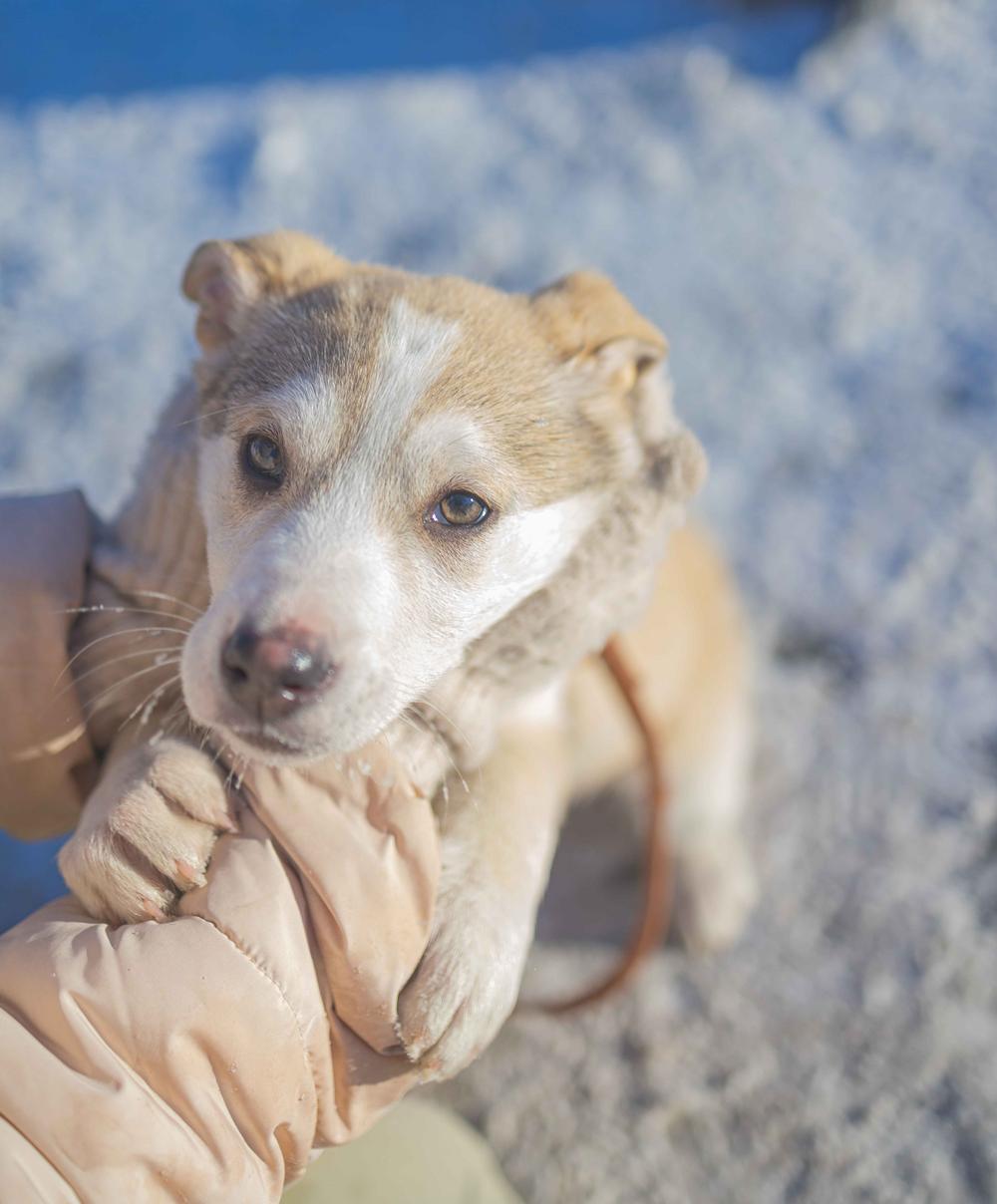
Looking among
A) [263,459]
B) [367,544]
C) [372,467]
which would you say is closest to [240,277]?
[263,459]

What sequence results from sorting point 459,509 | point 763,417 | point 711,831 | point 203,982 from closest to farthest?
point 203,982, point 459,509, point 711,831, point 763,417

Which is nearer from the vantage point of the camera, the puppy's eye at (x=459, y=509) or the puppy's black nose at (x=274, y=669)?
the puppy's black nose at (x=274, y=669)

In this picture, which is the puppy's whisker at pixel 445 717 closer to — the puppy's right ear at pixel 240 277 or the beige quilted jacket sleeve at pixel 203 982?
the beige quilted jacket sleeve at pixel 203 982

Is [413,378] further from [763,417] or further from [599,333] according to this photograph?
[763,417]

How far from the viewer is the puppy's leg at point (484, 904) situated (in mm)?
1558

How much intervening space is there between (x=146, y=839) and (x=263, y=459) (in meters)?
0.61

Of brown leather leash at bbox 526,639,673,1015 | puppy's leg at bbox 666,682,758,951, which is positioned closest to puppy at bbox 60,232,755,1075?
brown leather leash at bbox 526,639,673,1015

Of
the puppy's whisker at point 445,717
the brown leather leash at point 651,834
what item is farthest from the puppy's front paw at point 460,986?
the brown leather leash at point 651,834

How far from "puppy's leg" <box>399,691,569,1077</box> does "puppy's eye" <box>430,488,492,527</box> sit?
0.45 meters

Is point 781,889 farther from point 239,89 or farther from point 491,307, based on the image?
point 239,89

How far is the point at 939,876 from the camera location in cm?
288

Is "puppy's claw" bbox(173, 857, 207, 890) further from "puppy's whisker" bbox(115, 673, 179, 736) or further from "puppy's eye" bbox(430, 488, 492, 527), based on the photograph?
"puppy's eye" bbox(430, 488, 492, 527)

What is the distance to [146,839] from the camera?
145 cm

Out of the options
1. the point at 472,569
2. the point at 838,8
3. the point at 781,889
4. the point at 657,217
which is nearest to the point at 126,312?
the point at 657,217
